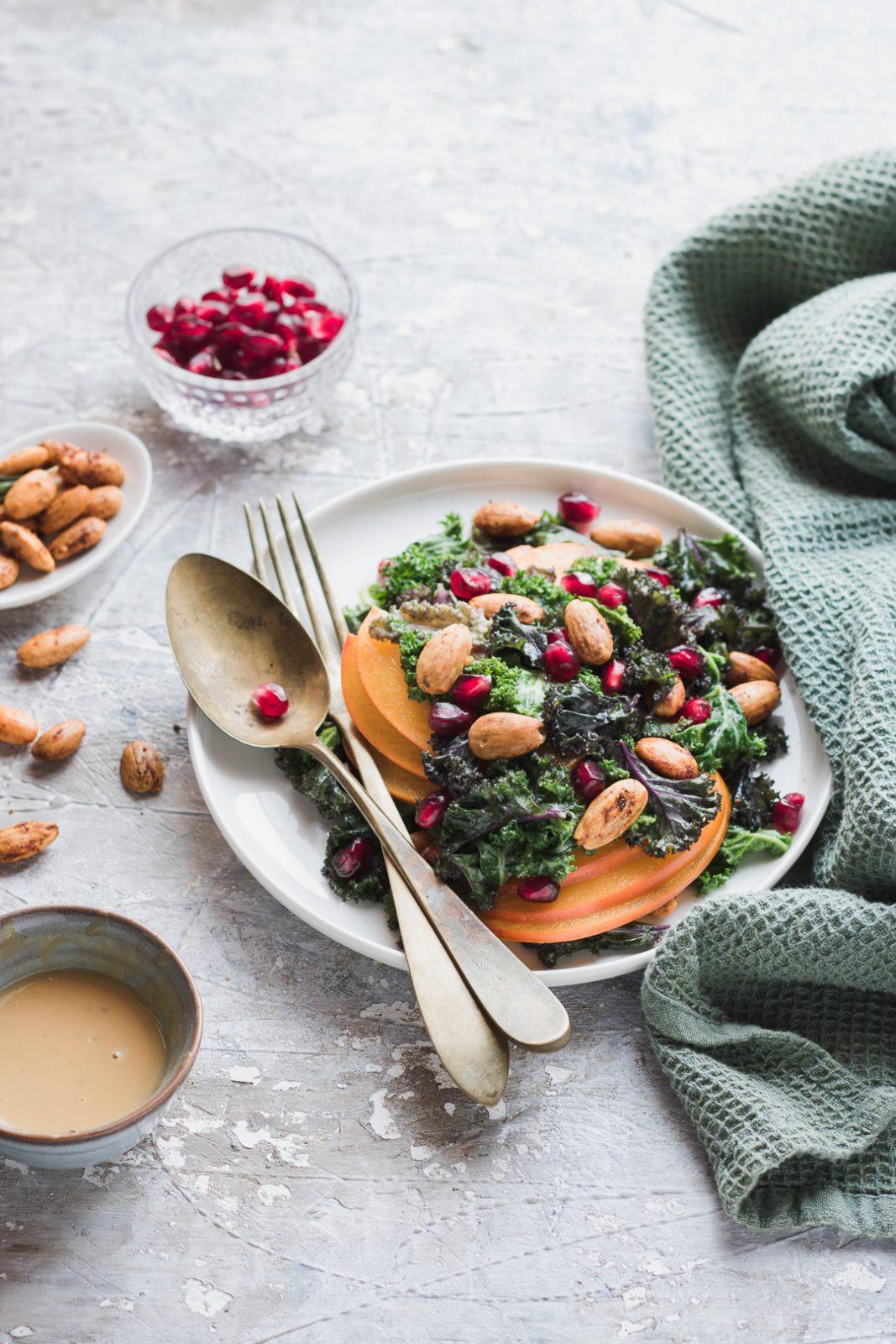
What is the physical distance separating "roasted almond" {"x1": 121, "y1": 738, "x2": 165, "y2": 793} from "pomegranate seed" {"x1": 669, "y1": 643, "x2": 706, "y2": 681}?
928mm

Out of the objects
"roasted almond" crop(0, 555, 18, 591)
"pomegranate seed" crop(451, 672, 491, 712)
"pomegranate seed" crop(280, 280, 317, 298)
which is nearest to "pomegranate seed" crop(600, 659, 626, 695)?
"pomegranate seed" crop(451, 672, 491, 712)

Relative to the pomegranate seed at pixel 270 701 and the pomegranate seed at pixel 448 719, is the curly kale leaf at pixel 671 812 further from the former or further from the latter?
the pomegranate seed at pixel 270 701

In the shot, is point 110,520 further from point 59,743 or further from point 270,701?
point 270,701

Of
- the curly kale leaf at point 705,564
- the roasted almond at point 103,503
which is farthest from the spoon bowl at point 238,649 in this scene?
the curly kale leaf at point 705,564

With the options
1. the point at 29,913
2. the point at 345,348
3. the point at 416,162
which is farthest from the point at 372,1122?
the point at 416,162

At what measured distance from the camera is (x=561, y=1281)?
1.70 metres

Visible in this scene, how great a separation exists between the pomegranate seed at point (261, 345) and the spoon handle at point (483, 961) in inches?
44.0

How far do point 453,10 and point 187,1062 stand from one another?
328 centimetres

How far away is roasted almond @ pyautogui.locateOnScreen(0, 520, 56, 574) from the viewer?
236 cm

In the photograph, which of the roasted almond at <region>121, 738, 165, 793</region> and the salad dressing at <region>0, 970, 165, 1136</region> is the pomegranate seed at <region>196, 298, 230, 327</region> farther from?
the salad dressing at <region>0, 970, 165, 1136</region>

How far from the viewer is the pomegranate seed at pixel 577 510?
2.40 m

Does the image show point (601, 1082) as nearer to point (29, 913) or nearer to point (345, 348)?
point (29, 913)

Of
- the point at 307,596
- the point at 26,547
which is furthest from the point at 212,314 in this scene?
the point at 307,596

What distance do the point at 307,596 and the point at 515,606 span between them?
40 centimetres
